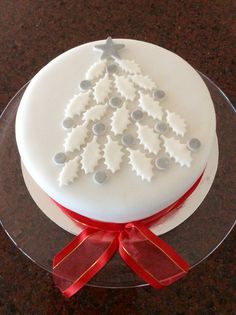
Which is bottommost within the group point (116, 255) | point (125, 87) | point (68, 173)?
point (116, 255)

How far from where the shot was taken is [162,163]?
2.44ft

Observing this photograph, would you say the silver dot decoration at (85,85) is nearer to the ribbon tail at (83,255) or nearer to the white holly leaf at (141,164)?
the white holly leaf at (141,164)

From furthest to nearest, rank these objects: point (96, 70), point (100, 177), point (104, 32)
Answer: point (104, 32)
point (96, 70)
point (100, 177)

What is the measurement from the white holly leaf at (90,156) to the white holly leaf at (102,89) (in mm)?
89

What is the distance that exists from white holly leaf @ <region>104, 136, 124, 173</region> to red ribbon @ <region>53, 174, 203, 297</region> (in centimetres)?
12

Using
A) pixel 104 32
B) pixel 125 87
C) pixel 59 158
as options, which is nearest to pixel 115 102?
pixel 125 87

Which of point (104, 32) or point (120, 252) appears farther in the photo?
point (104, 32)

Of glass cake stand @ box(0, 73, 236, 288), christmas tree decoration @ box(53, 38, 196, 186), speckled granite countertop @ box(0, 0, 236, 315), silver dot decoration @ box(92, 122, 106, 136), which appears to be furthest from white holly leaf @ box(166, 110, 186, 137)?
speckled granite countertop @ box(0, 0, 236, 315)

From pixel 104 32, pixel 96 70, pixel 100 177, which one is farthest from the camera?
pixel 104 32

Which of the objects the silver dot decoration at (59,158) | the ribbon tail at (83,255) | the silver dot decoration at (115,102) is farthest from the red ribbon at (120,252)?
the silver dot decoration at (115,102)

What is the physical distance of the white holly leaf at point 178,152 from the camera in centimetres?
75

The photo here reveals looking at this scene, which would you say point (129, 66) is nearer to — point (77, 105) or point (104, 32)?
point (77, 105)

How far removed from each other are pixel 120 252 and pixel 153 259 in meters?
0.06

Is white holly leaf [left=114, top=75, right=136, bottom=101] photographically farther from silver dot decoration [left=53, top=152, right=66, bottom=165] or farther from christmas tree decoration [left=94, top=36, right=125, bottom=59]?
silver dot decoration [left=53, top=152, right=66, bottom=165]
